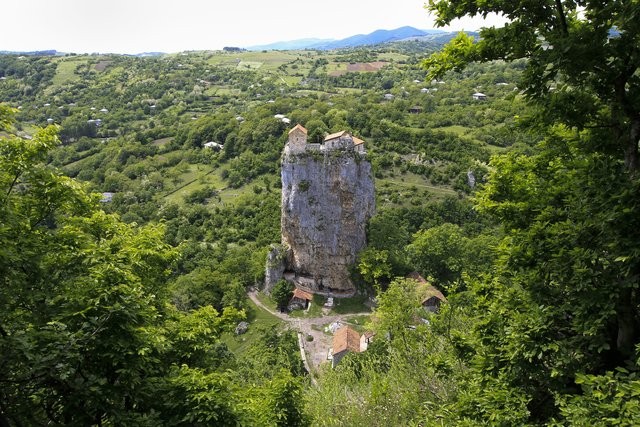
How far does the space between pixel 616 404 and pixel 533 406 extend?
7.12ft

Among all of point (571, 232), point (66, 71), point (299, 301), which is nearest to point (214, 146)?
point (299, 301)

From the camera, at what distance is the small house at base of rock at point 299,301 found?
40938 millimetres

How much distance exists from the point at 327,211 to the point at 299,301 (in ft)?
30.4

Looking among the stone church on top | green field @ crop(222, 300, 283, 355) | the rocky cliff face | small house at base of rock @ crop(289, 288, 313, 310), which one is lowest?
green field @ crop(222, 300, 283, 355)

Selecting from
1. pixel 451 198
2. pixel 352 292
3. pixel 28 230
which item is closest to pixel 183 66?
pixel 451 198

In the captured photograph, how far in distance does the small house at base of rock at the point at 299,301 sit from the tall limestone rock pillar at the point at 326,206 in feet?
6.21

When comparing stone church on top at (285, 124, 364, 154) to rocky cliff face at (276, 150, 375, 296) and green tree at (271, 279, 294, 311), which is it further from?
green tree at (271, 279, 294, 311)

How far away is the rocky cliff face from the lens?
41750 mm

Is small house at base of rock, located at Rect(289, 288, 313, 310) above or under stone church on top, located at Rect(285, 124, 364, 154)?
under

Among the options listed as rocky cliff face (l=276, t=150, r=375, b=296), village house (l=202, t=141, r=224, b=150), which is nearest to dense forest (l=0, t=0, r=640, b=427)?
rocky cliff face (l=276, t=150, r=375, b=296)

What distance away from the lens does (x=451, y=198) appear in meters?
59.8

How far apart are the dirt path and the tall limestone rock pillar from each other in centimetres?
408

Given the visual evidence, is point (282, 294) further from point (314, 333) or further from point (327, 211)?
point (327, 211)

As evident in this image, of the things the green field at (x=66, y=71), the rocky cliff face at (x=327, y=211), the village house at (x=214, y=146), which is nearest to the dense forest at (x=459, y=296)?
the rocky cliff face at (x=327, y=211)
